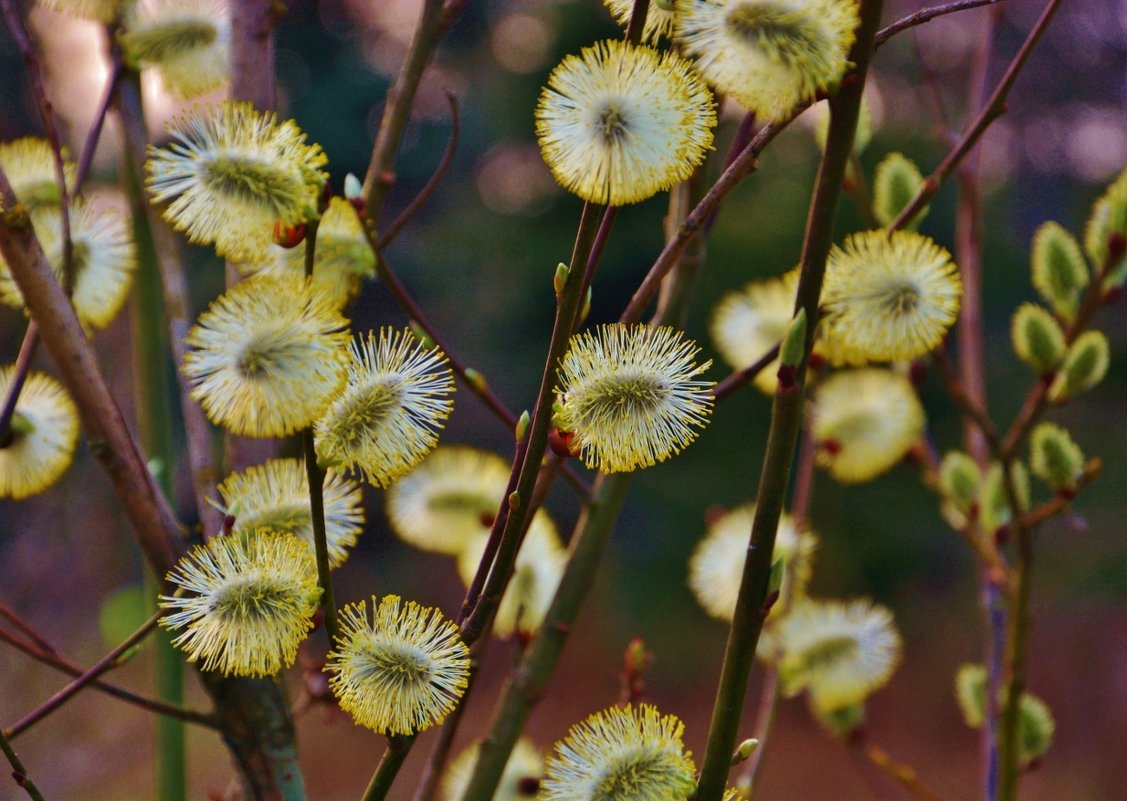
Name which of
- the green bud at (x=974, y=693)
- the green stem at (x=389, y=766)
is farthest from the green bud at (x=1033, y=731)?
the green stem at (x=389, y=766)

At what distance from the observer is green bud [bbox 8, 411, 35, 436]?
0.52 m

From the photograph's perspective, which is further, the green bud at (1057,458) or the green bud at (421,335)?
the green bud at (1057,458)

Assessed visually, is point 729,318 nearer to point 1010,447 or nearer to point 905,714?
point 1010,447

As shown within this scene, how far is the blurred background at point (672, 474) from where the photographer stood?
182 inches

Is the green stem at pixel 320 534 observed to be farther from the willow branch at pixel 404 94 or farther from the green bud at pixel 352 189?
the willow branch at pixel 404 94

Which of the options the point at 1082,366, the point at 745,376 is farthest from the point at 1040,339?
the point at 745,376

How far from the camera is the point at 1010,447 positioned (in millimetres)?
603

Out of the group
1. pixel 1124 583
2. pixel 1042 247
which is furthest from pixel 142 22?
pixel 1124 583

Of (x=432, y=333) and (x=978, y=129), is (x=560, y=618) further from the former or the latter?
(x=978, y=129)

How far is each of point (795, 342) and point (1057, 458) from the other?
0.34 meters

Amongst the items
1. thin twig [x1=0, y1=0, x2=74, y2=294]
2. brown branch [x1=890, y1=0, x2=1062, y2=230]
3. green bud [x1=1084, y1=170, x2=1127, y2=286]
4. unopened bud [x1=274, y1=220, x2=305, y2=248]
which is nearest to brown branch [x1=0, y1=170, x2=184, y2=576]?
thin twig [x1=0, y1=0, x2=74, y2=294]

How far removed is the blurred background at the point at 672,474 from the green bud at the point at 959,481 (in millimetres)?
3185

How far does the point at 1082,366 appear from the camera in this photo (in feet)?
2.05

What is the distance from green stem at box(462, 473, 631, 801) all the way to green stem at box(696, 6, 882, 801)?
19 cm
